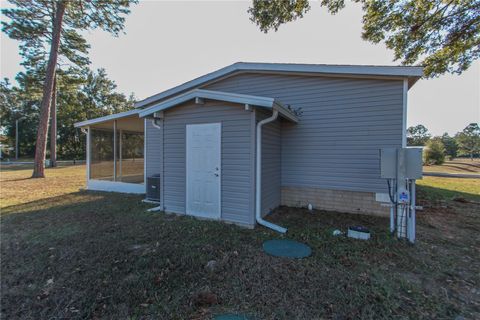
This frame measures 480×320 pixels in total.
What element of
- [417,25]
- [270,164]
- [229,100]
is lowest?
[270,164]

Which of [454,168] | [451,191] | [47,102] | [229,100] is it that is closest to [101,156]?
[47,102]

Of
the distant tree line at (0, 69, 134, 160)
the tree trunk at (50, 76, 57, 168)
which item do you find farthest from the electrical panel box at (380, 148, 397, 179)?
the distant tree line at (0, 69, 134, 160)

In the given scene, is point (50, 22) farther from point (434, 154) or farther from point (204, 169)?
point (434, 154)

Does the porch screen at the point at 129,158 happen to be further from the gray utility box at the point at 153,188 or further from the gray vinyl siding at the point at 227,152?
the gray vinyl siding at the point at 227,152

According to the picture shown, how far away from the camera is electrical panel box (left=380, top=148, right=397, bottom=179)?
350 cm

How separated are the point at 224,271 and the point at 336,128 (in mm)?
4124

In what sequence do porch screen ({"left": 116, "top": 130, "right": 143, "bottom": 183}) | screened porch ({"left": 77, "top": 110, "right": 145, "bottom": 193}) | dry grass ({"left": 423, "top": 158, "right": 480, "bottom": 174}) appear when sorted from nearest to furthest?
screened porch ({"left": 77, "top": 110, "right": 145, "bottom": 193})
porch screen ({"left": 116, "top": 130, "right": 143, "bottom": 183})
dry grass ({"left": 423, "top": 158, "right": 480, "bottom": 174})

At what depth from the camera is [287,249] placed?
318 centimetres

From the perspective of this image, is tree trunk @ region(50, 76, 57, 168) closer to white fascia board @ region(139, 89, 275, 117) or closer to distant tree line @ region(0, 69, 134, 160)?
distant tree line @ region(0, 69, 134, 160)

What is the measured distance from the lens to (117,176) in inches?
324

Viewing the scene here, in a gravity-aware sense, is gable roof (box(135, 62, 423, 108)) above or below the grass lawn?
above

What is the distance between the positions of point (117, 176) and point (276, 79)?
7.05 m

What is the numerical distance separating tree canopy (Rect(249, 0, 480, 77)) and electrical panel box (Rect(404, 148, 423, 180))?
566cm

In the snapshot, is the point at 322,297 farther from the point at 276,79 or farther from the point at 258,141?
the point at 276,79
